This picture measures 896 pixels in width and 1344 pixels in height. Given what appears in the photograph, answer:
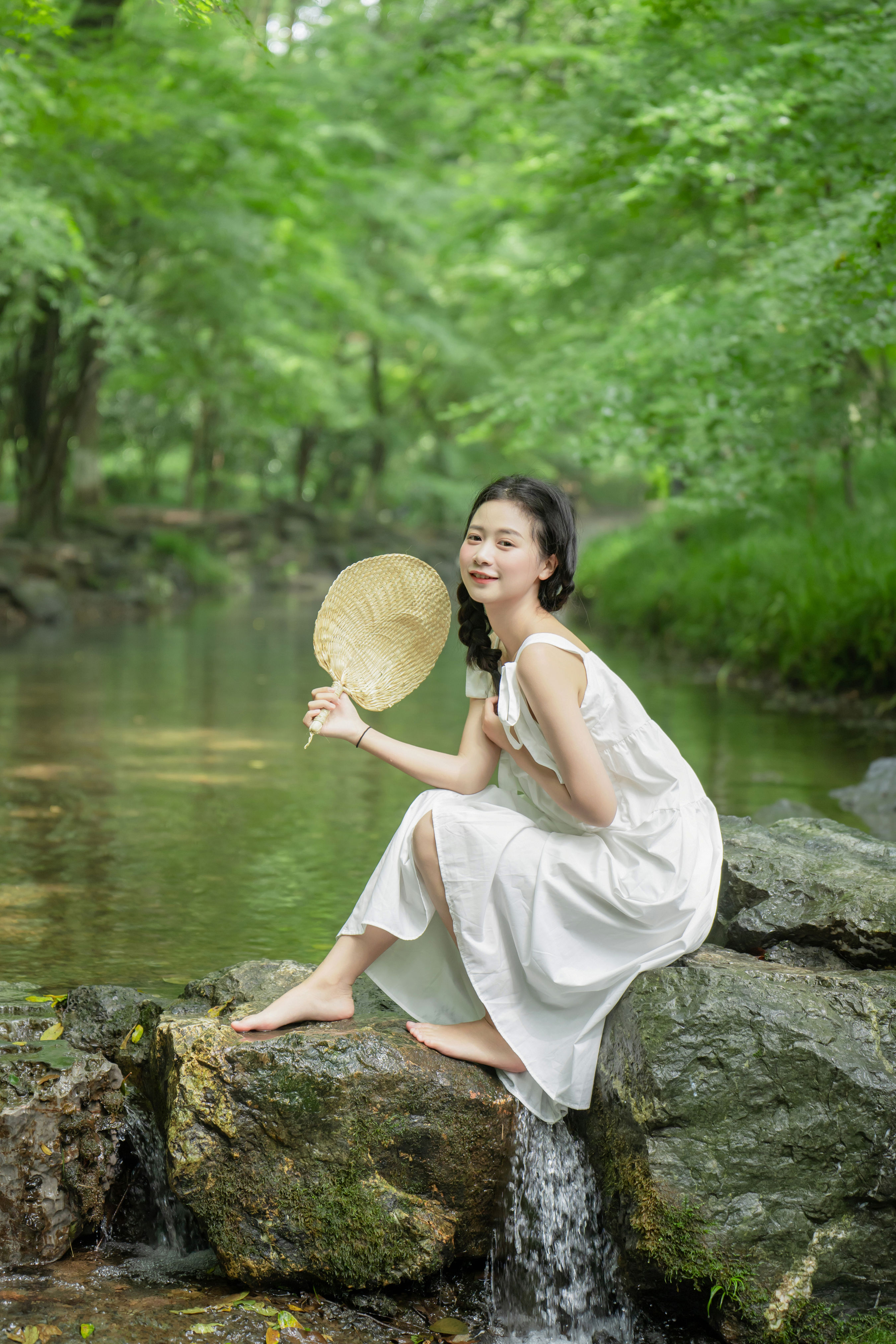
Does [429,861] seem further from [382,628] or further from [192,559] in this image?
[192,559]

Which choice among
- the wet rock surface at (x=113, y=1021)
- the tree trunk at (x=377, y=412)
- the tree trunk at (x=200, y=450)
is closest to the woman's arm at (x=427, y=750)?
the wet rock surface at (x=113, y=1021)

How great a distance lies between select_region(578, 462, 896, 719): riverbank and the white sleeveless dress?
6769mm

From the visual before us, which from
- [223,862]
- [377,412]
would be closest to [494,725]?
[223,862]

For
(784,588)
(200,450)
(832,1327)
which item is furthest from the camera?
(200,450)

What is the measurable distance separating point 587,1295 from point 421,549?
32.5 metres

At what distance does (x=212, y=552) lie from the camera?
30297 mm

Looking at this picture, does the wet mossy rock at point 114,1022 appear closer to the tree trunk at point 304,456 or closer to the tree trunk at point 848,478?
the tree trunk at point 848,478

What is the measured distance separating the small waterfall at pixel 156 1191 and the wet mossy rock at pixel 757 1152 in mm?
1077

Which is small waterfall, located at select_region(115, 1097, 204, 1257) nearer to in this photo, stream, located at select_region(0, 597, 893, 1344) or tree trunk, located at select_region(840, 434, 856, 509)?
stream, located at select_region(0, 597, 893, 1344)

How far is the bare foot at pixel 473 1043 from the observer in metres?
3.03

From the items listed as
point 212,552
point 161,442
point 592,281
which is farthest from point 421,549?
point 592,281

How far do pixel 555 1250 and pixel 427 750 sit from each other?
1229 millimetres

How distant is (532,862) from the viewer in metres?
3.02

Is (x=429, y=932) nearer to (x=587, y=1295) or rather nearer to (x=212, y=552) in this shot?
(x=587, y=1295)
